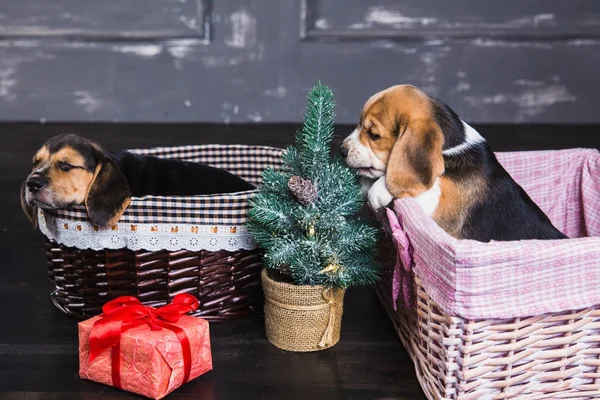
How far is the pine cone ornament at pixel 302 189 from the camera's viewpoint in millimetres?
1833

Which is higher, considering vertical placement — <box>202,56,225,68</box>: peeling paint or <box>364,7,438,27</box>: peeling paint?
<box>364,7,438,27</box>: peeling paint

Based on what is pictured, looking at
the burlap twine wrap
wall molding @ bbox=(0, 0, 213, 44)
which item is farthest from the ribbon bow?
wall molding @ bbox=(0, 0, 213, 44)

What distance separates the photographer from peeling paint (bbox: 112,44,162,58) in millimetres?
5008

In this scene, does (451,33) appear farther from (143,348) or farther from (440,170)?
(143,348)

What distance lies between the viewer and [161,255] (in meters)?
2.02

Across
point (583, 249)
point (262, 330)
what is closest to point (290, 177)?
point (262, 330)

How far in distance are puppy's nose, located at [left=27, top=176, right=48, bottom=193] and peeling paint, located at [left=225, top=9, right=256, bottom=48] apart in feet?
10.5

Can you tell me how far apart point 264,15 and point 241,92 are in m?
0.53

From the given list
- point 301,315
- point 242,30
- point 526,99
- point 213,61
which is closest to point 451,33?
point 526,99

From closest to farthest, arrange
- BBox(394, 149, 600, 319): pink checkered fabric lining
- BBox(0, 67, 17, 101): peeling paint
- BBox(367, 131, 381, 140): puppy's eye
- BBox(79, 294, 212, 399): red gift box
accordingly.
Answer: BBox(394, 149, 600, 319): pink checkered fabric lining → BBox(79, 294, 212, 399): red gift box → BBox(367, 131, 381, 140): puppy's eye → BBox(0, 67, 17, 101): peeling paint

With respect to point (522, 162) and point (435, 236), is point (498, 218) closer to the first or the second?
point (435, 236)

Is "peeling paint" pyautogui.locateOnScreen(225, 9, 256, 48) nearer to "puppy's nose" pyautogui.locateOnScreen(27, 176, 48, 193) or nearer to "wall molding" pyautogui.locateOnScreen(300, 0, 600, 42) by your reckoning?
"wall molding" pyautogui.locateOnScreen(300, 0, 600, 42)

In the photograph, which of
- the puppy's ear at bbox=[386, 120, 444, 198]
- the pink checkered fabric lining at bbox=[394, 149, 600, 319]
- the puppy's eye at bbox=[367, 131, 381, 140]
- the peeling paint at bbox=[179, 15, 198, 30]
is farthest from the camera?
the peeling paint at bbox=[179, 15, 198, 30]

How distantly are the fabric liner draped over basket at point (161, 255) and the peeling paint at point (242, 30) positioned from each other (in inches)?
123
